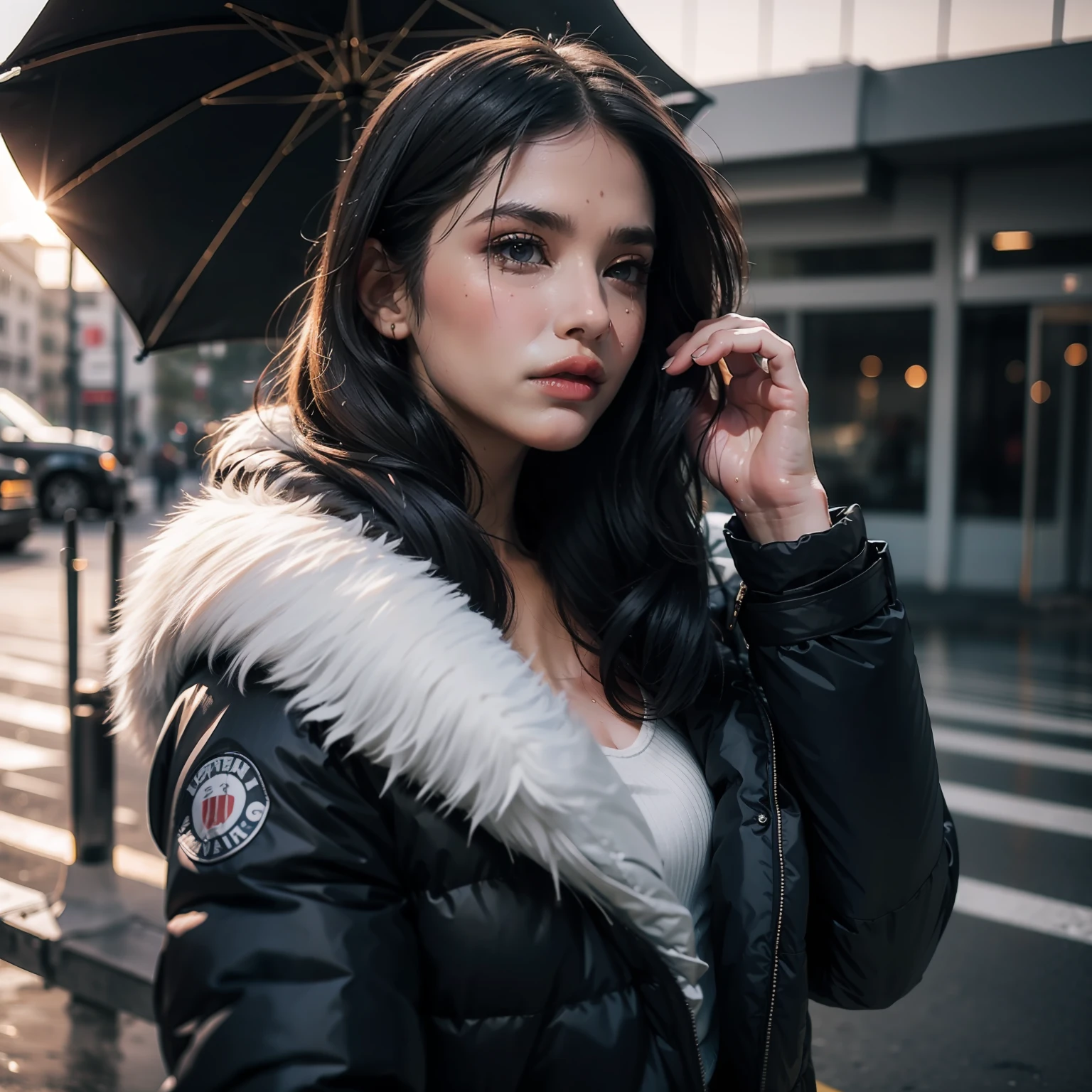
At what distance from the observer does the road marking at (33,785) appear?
550 centimetres

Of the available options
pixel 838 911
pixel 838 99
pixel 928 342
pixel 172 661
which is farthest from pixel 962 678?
pixel 172 661

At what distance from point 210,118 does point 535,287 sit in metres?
1.38

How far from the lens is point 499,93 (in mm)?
1490

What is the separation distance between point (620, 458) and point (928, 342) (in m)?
11.4

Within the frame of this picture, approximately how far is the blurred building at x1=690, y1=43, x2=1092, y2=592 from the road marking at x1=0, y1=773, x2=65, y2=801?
8.97m

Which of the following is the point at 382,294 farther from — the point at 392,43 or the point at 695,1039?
the point at 392,43

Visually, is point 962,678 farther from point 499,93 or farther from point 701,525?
point 499,93

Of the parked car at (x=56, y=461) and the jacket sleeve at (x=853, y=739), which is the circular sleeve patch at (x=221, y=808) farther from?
the parked car at (x=56, y=461)

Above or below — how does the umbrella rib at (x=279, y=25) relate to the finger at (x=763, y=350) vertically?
above

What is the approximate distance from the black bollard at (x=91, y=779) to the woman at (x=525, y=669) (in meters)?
2.58

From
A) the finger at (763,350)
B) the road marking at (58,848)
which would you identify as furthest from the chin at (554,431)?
the road marking at (58,848)

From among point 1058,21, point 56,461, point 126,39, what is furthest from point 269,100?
point 56,461

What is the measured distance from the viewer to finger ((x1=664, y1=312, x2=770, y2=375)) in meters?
1.78

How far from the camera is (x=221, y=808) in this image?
1.16 m
